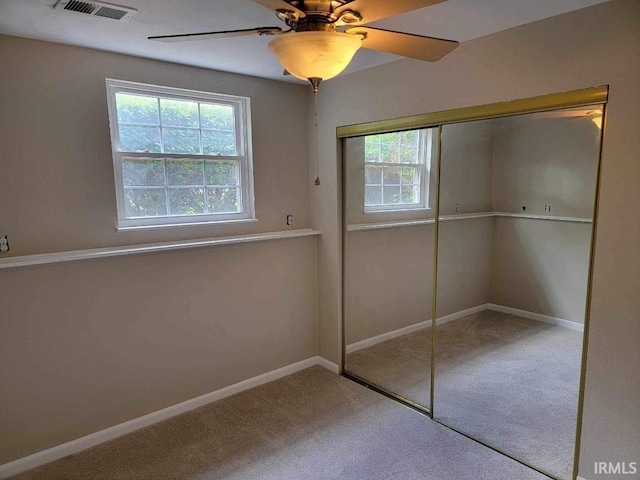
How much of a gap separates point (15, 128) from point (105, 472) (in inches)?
80.4

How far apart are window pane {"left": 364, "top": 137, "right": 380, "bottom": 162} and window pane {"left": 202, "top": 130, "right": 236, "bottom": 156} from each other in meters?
1.08

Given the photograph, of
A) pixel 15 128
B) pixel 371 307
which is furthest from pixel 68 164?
pixel 371 307

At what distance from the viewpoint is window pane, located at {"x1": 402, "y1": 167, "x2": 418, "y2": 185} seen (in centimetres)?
319

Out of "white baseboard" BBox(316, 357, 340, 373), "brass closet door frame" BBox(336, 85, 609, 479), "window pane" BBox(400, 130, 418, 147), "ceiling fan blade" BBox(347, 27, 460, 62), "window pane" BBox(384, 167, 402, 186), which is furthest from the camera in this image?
"white baseboard" BBox(316, 357, 340, 373)

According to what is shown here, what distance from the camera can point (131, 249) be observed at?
2609 millimetres

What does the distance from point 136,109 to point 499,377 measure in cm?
328

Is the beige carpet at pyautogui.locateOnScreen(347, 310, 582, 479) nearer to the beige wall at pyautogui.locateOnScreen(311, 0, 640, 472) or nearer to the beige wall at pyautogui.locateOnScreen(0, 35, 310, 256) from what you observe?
the beige wall at pyautogui.locateOnScreen(311, 0, 640, 472)

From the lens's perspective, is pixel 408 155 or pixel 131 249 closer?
pixel 131 249

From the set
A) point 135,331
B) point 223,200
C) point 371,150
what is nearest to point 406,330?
point 371,150

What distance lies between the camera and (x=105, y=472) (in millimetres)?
2330

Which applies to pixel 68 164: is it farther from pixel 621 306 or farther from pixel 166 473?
pixel 621 306

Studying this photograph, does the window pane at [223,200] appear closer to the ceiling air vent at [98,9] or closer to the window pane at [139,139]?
the window pane at [139,139]

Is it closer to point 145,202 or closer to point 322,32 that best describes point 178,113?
point 145,202

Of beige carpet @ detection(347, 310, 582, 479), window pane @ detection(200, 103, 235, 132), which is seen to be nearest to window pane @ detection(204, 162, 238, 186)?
window pane @ detection(200, 103, 235, 132)
